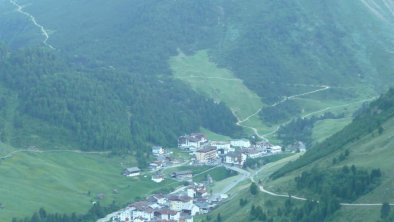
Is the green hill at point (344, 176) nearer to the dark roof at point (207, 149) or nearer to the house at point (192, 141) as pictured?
the dark roof at point (207, 149)

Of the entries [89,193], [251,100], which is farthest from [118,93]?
[89,193]

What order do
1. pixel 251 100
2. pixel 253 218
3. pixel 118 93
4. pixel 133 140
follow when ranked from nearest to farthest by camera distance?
pixel 253 218
pixel 133 140
pixel 118 93
pixel 251 100

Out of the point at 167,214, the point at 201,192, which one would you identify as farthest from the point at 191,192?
the point at 167,214

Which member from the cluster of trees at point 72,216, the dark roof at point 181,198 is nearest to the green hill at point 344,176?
the dark roof at point 181,198

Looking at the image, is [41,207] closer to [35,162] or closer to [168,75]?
[35,162]

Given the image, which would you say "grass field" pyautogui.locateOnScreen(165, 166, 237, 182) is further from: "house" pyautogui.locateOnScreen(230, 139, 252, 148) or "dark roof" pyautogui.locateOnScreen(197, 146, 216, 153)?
"house" pyautogui.locateOnScreen(230, 139, 252, 148)

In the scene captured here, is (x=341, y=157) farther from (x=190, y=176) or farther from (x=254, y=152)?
(x=254, y=152)
